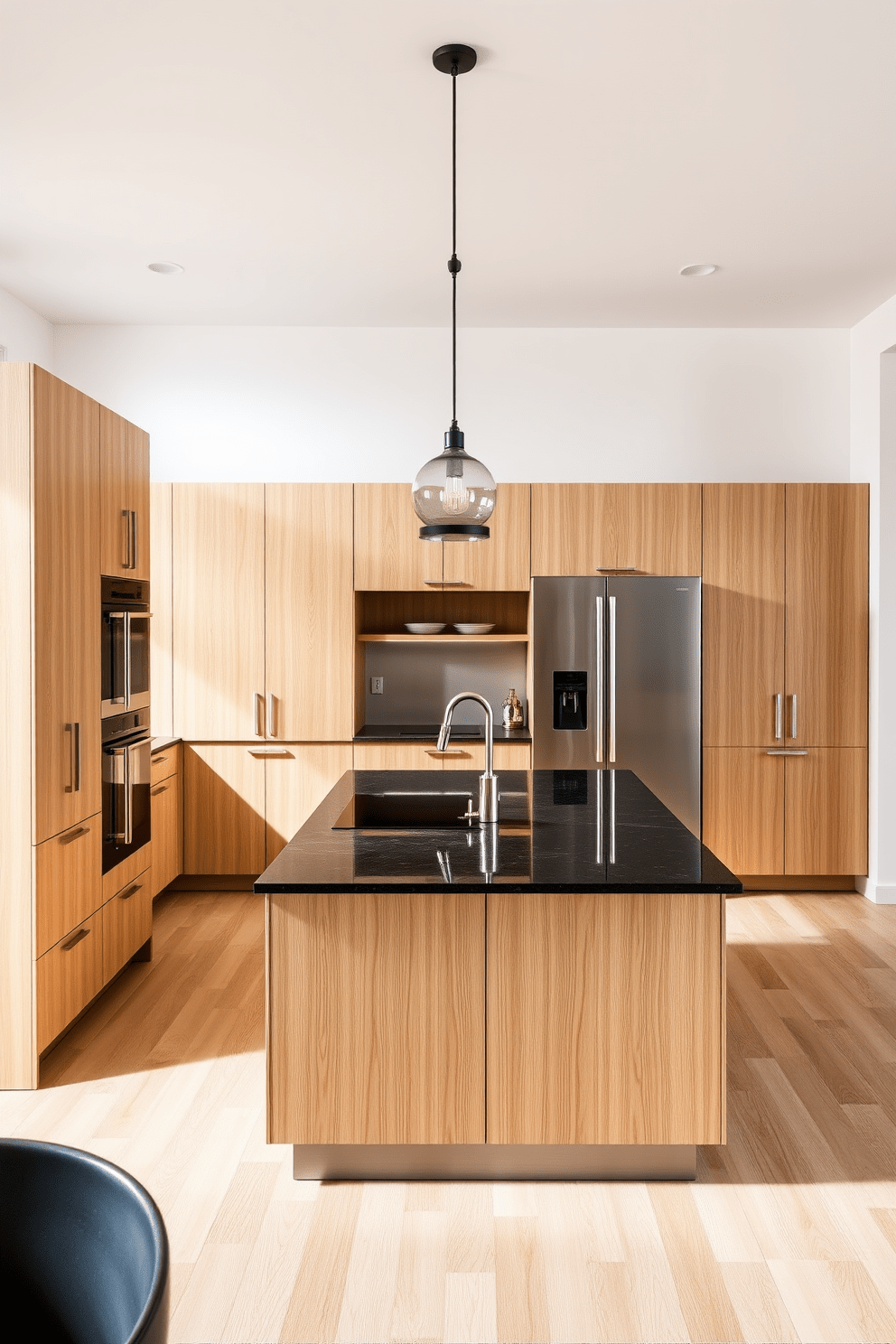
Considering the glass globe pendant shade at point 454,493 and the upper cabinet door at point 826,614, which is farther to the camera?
the upper cabinet door at point 826,614

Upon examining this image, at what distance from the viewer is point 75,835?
3238 millimetres

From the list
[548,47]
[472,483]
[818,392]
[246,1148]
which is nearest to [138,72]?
[548,47]

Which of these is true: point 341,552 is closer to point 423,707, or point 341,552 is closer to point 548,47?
point 423,707

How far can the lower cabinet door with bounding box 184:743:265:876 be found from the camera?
5047mm

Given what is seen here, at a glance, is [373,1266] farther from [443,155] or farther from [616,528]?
[616,528]

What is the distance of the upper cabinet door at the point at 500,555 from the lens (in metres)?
4.96

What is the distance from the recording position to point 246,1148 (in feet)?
8.68

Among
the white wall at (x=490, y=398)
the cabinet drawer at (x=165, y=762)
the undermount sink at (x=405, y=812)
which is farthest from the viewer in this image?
the white wall at (x=490, y=398)

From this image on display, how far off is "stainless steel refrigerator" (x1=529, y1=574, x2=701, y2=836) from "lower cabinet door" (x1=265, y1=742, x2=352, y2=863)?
1.02 m

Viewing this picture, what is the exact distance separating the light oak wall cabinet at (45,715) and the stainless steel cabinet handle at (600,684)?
245 centimetres

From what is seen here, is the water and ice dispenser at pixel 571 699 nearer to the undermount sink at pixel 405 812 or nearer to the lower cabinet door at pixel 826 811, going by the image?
the lower cabinet door at pixel 826 811

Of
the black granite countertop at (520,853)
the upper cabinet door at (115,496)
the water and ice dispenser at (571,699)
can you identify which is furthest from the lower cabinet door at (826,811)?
the upper cabinet door at (115,496)

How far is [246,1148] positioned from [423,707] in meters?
3.10

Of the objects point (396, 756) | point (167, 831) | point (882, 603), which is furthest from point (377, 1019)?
point (882, 603)
